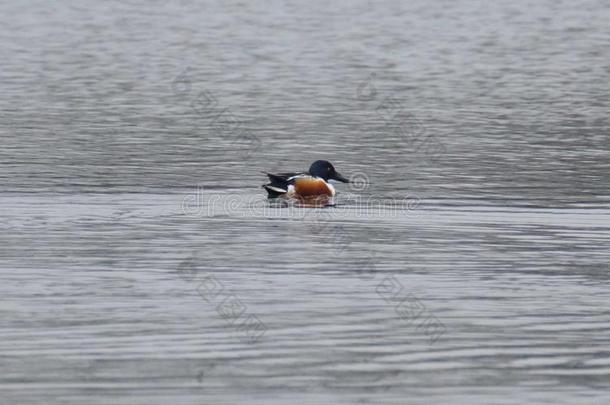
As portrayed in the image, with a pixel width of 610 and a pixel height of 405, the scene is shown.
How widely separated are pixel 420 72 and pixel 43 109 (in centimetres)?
1407

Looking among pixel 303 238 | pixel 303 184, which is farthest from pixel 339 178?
pixel 303 238

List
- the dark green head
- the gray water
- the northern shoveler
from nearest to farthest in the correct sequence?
1. the gray water
2. the northern shoveler
3. the dark green head

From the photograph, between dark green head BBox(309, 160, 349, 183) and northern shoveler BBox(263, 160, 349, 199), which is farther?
dark green head BBox(309, 160, 349, 183)

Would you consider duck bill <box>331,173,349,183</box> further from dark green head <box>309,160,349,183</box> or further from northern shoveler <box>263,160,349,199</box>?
northern shoveler <box>263,160,349,199</box>

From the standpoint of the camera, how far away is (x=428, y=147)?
1152 inches

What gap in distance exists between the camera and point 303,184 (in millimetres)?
23156

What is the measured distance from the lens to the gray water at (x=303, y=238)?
12.8 metres

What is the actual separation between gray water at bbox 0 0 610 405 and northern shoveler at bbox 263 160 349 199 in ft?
1.10

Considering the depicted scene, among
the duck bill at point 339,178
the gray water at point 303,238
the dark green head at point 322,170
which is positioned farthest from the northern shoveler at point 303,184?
the gray water at point 303,238

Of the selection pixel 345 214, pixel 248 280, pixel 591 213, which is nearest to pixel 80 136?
pixel 345 214

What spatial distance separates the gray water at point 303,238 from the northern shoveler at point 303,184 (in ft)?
1.10

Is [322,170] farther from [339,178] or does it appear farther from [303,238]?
[303,238]

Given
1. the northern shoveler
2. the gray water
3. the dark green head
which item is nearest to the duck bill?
Result: the dark green head

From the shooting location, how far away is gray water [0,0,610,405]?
502 inches
